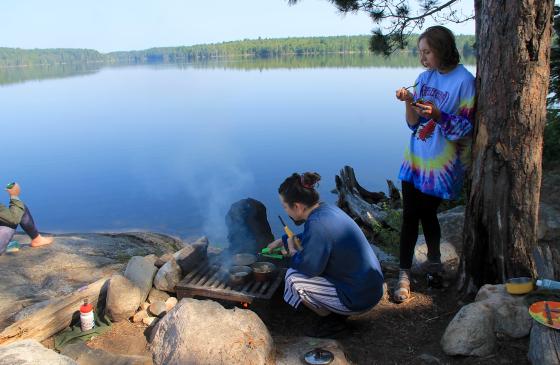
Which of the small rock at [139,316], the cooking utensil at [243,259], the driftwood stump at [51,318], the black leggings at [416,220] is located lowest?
the small rock at [139,316]

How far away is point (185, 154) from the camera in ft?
60.4

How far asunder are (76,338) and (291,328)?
168 cm

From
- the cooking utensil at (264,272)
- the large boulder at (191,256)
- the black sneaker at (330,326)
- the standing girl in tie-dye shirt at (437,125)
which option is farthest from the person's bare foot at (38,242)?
the standing girl in tie-dye shirt at (437,125)

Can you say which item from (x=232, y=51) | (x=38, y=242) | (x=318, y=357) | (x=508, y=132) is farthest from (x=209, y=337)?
(x=232, y=51)

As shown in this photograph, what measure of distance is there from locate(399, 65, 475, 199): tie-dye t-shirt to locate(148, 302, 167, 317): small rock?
2.34m

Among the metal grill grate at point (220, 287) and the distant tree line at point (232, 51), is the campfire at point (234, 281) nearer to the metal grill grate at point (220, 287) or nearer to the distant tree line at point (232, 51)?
the metal grill grate at point (220, 287)

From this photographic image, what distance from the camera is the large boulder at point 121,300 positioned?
13.0 feet

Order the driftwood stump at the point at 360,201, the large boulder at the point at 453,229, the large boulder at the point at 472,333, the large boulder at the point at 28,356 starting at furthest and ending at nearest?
1. the driftwood stump at the point at 360,201
2. the large boulder at the point at 453,229
3. the large boulder at the point at 472,333
4. the large boulder at the point at 28,356

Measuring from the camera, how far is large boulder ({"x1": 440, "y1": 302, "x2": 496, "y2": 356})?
3.05 meters

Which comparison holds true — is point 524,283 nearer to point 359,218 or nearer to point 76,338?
point 76,338

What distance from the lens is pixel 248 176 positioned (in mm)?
14961

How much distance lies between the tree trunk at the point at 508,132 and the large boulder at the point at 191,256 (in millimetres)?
2463

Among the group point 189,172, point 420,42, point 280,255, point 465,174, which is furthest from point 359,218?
point 189,172

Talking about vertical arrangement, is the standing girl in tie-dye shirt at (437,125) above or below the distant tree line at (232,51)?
below
